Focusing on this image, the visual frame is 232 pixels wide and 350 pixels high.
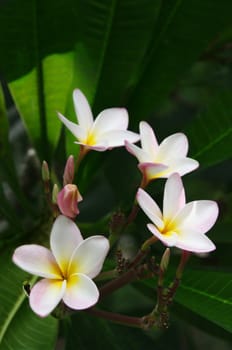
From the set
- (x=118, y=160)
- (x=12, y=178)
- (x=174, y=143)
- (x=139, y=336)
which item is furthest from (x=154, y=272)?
(x=118, y=160)

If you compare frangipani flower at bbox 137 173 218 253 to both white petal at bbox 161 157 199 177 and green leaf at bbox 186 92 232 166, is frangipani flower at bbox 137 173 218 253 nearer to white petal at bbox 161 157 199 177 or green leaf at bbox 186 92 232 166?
white petal at bbox 161 157 199 177

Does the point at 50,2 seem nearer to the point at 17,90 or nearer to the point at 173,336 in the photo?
the point at 17,90

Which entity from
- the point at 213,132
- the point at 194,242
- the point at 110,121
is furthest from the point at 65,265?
the point at 213,132

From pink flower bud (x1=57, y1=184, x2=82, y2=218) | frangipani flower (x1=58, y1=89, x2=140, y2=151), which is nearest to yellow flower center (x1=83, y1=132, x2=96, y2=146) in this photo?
frangipani flower (x1=58, y1=89, x2=140, y2=151)

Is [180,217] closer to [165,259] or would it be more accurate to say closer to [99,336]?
[165,259]

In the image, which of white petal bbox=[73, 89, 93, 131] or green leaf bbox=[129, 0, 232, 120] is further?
green leaf bbox=[129, 0, 232, 120]

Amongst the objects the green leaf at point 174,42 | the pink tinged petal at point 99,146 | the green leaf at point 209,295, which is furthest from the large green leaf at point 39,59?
the green leaf at point 209,295
